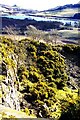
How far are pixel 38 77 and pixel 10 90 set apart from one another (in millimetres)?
11892

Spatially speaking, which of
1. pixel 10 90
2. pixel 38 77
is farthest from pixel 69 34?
pixel 10 90

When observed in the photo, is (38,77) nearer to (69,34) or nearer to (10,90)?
(10,90)

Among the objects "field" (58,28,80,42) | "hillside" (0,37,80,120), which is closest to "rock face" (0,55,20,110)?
"hillside" (0,37,80,120)

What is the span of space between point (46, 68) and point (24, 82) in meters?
8.97

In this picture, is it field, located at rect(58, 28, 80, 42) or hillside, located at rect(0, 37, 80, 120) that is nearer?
hillside, located at rect(0, 37, 80, 120)

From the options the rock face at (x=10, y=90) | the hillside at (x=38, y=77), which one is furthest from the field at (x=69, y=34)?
the rock face at (x=10, y=90)

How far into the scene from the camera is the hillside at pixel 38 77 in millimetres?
44812

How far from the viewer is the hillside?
4481 centimetres

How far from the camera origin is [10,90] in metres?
44.1

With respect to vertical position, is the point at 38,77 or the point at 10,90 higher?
the point at 10,90

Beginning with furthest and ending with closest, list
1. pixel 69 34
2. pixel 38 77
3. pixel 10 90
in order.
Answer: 1. pixel 69 34
2. pixel 38 77
3. pixel 10 90

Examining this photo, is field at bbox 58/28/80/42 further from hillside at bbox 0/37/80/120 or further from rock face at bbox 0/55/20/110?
rock face at bbox 0/55/20/110

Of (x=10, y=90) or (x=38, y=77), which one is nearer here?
(x=10, y=90)

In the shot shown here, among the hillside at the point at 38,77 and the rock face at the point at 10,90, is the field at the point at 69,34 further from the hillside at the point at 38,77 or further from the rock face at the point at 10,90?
the rock face at the point at 10,90
